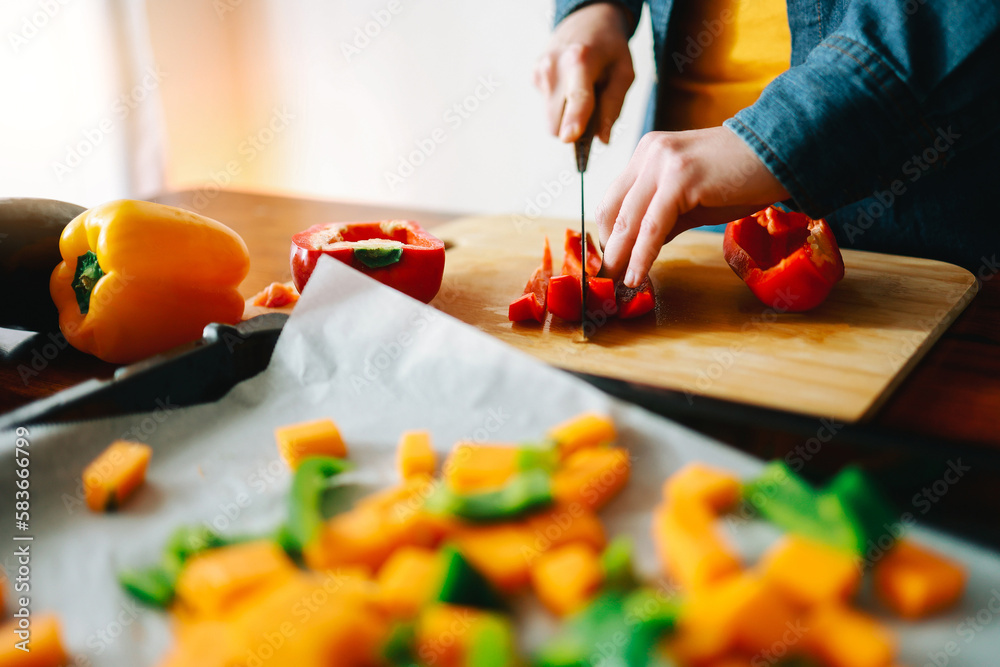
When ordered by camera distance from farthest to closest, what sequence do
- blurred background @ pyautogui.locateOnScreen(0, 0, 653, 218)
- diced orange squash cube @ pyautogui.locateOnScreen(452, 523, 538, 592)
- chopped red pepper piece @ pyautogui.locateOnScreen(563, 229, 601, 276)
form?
blurred background @ pyautogui.locateOnScreen(0, 0, 653, 218)
chopped red pepper piece @ pyautogui.locateOnScreen(563, 229, 601, 276)
diced orange squash cube @ pyautogui.locateOnScreen(452, 523, 538, 592)

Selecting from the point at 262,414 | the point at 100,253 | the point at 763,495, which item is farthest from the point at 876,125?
the point at 100,253

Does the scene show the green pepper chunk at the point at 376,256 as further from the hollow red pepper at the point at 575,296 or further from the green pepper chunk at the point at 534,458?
the green pepper chunk at the point at 534,458

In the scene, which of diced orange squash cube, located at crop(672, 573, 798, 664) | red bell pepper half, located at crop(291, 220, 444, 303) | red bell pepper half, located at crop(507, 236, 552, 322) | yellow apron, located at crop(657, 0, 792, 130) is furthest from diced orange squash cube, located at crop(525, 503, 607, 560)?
yellow apron, located at crop(657, 0, 792, 130)

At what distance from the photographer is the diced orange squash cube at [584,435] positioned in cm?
73

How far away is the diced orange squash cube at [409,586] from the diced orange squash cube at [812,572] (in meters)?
0.26

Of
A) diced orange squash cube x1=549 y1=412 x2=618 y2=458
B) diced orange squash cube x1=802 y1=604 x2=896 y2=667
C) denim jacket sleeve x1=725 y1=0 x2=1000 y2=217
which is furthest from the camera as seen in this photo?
denim jacket sleeve x1=725 y1=0 x2=1000 y2=217

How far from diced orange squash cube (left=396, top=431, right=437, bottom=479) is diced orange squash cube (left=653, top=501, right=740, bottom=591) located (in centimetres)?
24

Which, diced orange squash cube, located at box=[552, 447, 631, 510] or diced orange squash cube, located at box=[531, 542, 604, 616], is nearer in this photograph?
diced orange squash cube, located at box=[531, 542, 604, 616]

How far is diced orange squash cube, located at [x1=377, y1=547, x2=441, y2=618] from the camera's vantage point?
557 mm

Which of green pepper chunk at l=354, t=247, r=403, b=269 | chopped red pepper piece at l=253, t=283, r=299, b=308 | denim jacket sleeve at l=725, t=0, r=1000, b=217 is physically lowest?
chopped red pepper piece at l=253, t=283, r=299, b=308

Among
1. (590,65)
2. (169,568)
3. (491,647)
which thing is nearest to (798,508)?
(491,647)

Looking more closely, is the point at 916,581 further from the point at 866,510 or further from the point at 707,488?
the point at 707,488

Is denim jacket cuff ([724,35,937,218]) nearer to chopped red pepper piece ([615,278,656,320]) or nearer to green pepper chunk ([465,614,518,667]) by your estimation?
chopped red pepper piece ([615,278,656,320])

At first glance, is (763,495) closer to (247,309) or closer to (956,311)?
(956,311)
